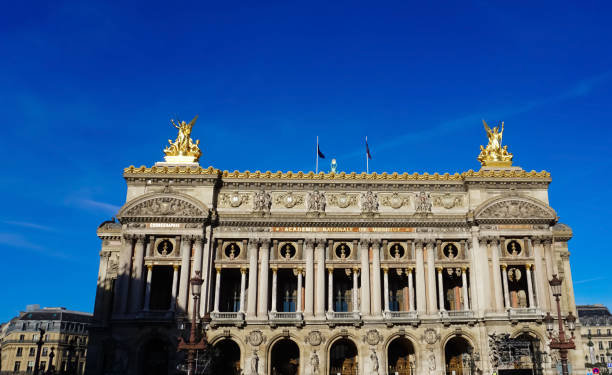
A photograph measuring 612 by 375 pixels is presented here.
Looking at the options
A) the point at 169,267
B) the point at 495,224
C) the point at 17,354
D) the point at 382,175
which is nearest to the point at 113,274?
the point at 169,267

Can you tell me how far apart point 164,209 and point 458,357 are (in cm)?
2933

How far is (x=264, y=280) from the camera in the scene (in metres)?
47.6

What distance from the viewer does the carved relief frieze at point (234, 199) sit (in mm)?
50188

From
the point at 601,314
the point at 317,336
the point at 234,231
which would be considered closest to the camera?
the point at 317,336

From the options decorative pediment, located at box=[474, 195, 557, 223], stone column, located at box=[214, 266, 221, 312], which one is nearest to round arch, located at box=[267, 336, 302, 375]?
stone column, located at box=[214, 266, 221, 312]

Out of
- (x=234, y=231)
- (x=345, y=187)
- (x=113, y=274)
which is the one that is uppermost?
(x=345, y=187)

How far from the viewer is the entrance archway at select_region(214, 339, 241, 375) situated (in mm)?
46938

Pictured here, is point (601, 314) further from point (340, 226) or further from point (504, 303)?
point (340, 226)

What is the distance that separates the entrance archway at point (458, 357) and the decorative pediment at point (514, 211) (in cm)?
1106

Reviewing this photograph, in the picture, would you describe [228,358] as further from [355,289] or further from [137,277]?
[355,289]

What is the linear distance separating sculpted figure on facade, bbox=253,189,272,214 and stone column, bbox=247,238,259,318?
2.96 metres

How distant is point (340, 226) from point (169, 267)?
51.8ft

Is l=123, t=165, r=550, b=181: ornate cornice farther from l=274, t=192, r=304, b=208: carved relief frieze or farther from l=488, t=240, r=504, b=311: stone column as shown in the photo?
l=488, t=240, r=504, b=311: stone column

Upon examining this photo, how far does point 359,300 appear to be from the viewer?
4838 cm
